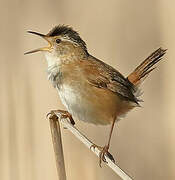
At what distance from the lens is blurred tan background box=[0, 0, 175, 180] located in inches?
106

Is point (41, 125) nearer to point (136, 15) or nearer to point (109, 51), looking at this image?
point (109, 51)

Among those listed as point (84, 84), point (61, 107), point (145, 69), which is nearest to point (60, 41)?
point (84, 84)

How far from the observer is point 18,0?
2.94 m

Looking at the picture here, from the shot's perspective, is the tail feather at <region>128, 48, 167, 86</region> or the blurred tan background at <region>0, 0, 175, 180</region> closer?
the tail feather at <region>128, 48, 167, 86</region>

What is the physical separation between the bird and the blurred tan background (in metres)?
0.30

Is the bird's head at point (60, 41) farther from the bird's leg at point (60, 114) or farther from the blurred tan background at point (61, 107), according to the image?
the blurred tan background at point (61, 107)

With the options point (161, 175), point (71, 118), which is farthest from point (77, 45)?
point (161, 175)

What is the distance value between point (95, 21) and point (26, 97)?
500 mm

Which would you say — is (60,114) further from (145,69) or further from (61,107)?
(61,107)

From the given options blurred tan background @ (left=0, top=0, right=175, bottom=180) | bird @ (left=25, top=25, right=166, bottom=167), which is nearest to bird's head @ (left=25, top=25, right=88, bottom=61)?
bird @ (left=25, top=25, right=166, bottom=167)

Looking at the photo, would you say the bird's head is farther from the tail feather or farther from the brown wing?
the tail feather

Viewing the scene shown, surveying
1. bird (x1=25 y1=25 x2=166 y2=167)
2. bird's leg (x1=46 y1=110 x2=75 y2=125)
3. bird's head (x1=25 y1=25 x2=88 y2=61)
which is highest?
bird's head (x1=25 y1=25 x2=88 y2=61)

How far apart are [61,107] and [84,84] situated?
0.59 m

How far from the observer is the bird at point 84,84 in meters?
2.33
